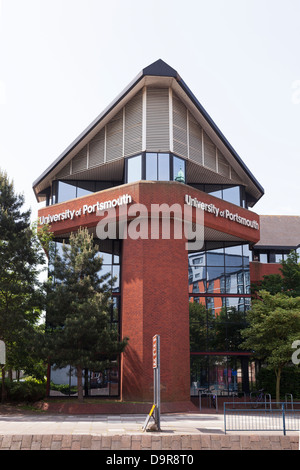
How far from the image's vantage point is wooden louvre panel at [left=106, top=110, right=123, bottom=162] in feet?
114

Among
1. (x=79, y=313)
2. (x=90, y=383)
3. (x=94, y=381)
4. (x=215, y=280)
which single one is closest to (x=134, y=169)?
(x=215, y=280)

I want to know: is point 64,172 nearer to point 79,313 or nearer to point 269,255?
point 79,313

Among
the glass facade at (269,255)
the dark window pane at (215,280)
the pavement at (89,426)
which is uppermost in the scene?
the glass facade at (269,255)

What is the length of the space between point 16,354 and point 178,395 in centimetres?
937

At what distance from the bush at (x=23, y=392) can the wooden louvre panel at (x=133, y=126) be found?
15812 millimetres

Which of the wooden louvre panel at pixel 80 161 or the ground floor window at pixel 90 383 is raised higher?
the wooden louvre panel at pixel 80 161

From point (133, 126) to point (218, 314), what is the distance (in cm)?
1383

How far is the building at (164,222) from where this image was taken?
29.9 metres

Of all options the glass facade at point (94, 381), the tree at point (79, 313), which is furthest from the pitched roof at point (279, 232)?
the tree at point (79, 313)

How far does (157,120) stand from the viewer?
112ft

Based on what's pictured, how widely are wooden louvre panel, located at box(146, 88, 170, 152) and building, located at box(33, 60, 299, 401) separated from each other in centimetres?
7

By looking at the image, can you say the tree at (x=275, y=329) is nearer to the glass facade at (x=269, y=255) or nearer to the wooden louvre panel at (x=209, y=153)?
the wooden louvre panel at (x=209, y=153)

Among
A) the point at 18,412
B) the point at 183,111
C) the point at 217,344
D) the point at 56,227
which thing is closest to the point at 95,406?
the point at 18,412
